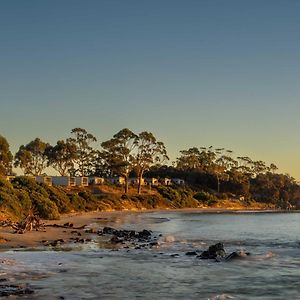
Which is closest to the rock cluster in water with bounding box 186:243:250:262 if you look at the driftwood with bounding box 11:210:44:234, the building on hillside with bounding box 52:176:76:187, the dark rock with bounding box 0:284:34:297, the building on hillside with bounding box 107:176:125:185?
the dark rock with bounding box 0:284:34:297

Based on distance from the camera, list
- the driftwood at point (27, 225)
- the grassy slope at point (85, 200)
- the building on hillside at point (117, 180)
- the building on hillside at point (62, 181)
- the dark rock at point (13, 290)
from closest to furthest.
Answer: the dark rock at point (13, 290) → the driftwood at point (27, 225) → the grassy slope at point (85, 200) → the building on hillside at point (62, 181) → the building on hillside at point (117, 180)

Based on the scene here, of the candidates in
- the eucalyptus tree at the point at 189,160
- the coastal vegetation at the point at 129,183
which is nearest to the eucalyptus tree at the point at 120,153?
the coastal vegetation at the point at 129,183

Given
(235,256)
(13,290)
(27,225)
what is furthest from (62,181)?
(13,290)

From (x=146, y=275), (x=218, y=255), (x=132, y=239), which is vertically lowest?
(x=146, y=275)

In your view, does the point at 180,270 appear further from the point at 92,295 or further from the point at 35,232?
the point at 35,232

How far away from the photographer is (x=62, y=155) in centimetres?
11919

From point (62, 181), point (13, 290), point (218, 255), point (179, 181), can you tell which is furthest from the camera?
point (179, 181)

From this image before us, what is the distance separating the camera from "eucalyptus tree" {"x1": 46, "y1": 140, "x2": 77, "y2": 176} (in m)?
118

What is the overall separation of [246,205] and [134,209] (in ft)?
203

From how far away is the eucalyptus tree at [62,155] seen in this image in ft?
389

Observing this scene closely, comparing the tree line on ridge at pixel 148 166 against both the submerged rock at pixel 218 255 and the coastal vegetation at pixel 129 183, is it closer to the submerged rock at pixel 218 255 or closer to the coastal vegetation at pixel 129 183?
the coastal vegetation at pixel 129 183

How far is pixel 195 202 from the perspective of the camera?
12769cm

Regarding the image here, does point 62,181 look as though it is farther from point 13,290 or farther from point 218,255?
point 13,290

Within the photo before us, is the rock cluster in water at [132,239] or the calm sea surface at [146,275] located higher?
the rock cluster in water at [132,239]
